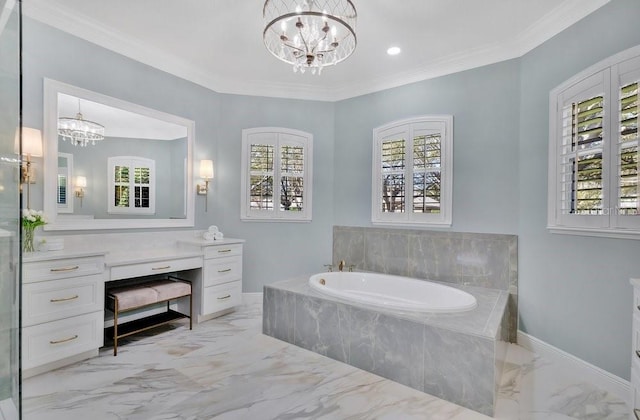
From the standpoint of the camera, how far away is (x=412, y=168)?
363 cm

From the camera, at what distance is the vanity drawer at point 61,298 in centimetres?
218

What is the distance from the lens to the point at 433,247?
11.3ft

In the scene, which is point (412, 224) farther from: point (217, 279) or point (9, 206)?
point (9, 206)

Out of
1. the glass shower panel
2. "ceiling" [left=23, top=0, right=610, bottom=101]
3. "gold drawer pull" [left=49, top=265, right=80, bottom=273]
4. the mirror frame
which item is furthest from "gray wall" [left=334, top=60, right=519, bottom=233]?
the glass shower panel

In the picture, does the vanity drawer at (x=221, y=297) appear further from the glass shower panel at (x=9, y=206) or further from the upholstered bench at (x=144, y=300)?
the glass shower panel at (x=9, y=206)

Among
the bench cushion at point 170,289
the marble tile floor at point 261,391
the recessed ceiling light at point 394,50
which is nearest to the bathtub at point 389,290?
the marble tile floor at point 261,391

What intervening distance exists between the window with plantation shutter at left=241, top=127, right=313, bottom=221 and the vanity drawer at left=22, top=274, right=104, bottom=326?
185 centimetres

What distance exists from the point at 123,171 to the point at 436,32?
10.6ft

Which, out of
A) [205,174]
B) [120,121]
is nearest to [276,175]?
[205,174]

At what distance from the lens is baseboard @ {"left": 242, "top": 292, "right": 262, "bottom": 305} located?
4.05 m

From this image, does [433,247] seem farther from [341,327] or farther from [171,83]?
[171,83]

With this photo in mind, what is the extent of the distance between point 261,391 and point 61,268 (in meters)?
1.71

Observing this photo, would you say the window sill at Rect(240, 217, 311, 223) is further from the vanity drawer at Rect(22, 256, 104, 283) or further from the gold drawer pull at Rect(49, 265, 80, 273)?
the gold drawer pull at Rect(49, 265, 80, 273)

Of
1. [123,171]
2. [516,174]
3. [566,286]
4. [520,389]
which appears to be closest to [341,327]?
[520,389]
